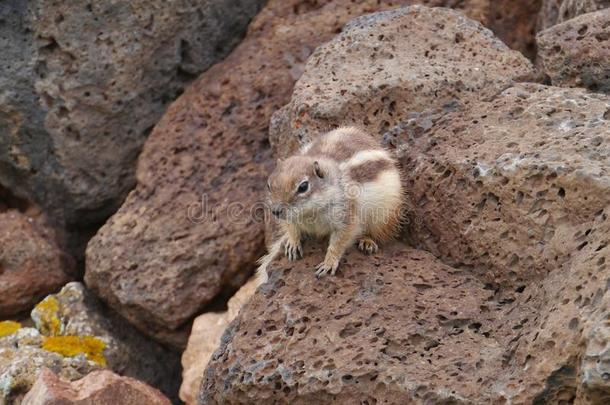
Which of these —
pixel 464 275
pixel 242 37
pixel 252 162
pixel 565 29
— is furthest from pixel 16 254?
pixel 565 29

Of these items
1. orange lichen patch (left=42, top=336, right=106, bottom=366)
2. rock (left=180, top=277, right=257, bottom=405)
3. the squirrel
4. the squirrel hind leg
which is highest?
the squirrel

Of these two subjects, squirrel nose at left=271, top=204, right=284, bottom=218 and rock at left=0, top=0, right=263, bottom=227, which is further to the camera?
rock at left=0, top=0, right=263, bottom=227

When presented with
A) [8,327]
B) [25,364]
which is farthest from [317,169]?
[8,327]

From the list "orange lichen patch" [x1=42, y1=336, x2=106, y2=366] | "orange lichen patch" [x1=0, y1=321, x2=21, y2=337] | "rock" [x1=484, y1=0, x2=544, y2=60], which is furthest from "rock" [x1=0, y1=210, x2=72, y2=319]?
"rock" [x1=484, y1=0, x2=544, y2=60]

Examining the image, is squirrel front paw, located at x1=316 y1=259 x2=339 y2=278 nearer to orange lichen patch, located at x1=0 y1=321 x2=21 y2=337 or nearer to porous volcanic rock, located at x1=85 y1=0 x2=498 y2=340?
porous volcanic rock, located at x1=85 y1=0 x2=498 y2=340

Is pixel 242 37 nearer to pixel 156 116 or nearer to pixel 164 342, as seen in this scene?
pixel 156 116

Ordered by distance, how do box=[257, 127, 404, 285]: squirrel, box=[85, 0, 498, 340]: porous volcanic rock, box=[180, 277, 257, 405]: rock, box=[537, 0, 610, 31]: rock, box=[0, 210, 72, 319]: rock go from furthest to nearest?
box=[0, 210, 72, 319]: rock < box=[85, 0, 498, 340]: porous volcanic rock < box=[180, 277, 257, 405]: rock < box=[537, 0, 610, 31]: rock < box=[257, 127, 404, 285]: squirrel

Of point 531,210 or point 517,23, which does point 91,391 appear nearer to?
point 531,210

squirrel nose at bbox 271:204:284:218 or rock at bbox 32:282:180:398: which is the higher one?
squirrel nose at bbox 271:204:284:218
